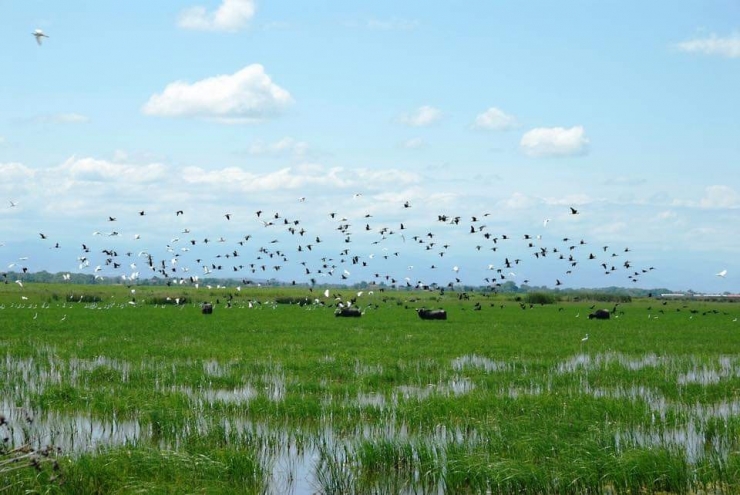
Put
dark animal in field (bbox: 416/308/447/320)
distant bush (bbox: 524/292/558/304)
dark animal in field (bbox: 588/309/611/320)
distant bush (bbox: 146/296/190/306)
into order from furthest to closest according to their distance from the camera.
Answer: distant bush (bbox: 524/292/558/304) → distant bush (bbox: 146/296/190/306) → dark animal in field (bbox: 588/309/611/320) → dark animal in field (bbox: 416/308/447/320)

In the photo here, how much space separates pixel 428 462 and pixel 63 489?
4.91 m

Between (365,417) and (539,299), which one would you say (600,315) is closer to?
(539,299)

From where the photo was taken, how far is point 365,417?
47.1ft

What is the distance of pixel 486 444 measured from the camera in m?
11.8

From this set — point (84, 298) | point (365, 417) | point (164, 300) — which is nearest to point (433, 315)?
point (365, 417)

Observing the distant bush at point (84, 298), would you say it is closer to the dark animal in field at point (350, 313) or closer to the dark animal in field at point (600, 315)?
the dark animal in field at point (350, 313)

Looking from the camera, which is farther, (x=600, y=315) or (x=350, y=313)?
(x=600, y=315)

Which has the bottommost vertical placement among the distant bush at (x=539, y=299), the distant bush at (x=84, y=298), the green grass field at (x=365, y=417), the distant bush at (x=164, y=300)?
the distant bush at (x=539, y=299)

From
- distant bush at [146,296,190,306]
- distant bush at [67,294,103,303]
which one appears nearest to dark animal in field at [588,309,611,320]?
distant bush at [146,296,190,306]

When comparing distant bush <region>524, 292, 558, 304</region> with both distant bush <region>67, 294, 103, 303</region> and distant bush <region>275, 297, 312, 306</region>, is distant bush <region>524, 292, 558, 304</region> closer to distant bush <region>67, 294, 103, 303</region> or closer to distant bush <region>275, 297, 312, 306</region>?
distant bush <region>275, 297, 312, 306</region>

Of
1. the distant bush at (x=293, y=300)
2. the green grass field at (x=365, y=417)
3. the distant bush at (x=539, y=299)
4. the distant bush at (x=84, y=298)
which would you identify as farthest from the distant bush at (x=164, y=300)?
the green grass field at (x=365, y=417)

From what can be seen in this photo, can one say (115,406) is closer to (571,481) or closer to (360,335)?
(571,481)

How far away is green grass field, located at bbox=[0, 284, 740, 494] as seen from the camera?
1024 cm

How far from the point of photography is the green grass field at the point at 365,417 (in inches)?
403
